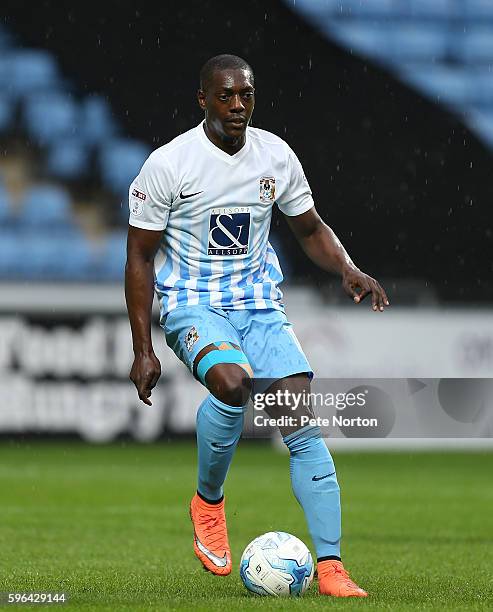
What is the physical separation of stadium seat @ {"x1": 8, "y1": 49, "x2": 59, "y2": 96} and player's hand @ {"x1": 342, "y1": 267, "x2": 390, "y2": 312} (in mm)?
10562

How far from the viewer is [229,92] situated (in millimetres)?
4422

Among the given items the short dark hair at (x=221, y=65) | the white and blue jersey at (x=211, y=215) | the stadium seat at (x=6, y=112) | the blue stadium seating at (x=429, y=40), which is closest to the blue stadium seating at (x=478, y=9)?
the blue stadium seating at (x=429, y=40)

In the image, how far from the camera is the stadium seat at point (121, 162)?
14.3 m

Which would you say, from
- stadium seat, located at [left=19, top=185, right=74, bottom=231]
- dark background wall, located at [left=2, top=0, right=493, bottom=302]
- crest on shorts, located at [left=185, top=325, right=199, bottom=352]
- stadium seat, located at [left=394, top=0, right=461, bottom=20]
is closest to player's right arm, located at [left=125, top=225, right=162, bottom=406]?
crest on shorts, located at [left=185, top=325, right=199, bottom=352]

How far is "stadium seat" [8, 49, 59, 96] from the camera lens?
47.6 ft

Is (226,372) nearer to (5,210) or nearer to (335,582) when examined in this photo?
(335,582)

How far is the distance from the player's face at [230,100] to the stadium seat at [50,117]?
10.1 m

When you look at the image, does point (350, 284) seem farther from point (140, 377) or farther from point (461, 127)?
point (461, 127)

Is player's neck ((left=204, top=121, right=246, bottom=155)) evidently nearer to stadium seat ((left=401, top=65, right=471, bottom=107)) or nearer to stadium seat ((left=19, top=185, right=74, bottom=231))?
stadium seat ((left=19, top=185, right=74, bottom=231))

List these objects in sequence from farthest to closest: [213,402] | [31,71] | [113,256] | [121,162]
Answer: [31,71]
[121,162]
[113,256]
[213,402]

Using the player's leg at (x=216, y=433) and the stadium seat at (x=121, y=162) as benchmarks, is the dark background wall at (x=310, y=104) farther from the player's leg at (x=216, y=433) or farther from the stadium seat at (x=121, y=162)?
the player's leg at (x=216, y=433)

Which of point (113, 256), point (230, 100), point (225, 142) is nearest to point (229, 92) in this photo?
point (230, 100)

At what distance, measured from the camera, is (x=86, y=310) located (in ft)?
39.2

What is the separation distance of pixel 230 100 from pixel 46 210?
983 cm
